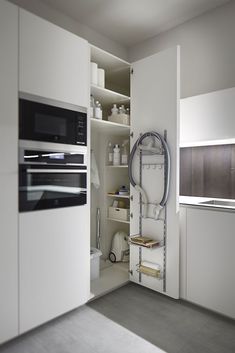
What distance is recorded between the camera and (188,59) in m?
2.64

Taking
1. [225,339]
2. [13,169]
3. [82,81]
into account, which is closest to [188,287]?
[225,339]

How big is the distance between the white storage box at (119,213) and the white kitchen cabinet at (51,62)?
1.29m

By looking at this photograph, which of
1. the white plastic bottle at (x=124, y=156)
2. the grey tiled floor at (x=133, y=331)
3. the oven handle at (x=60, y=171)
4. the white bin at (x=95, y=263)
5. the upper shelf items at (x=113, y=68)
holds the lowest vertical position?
the grey tiled floor at (x=133, y=331)

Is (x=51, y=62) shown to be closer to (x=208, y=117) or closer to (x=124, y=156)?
(x=124, y=156)

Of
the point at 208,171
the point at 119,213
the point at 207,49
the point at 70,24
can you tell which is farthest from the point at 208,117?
the point at 70,24

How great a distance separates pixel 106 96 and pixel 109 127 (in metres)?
0.32

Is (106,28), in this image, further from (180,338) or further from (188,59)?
(180,338)

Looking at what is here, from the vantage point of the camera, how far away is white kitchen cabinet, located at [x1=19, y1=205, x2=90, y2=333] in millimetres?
1723

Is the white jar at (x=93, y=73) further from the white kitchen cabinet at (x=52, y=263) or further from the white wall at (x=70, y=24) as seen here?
the white kitchen cabinet at (x=52, y=263)

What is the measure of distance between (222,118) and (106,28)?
1.63 metres

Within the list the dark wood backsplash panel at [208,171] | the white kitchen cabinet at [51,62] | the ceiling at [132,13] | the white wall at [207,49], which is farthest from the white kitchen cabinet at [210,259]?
the ceiling at [132,13]

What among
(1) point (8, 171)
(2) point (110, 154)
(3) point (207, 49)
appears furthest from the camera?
(2) point (110, 154)

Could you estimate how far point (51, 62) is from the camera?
1.83m

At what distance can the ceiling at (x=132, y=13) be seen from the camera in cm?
236
